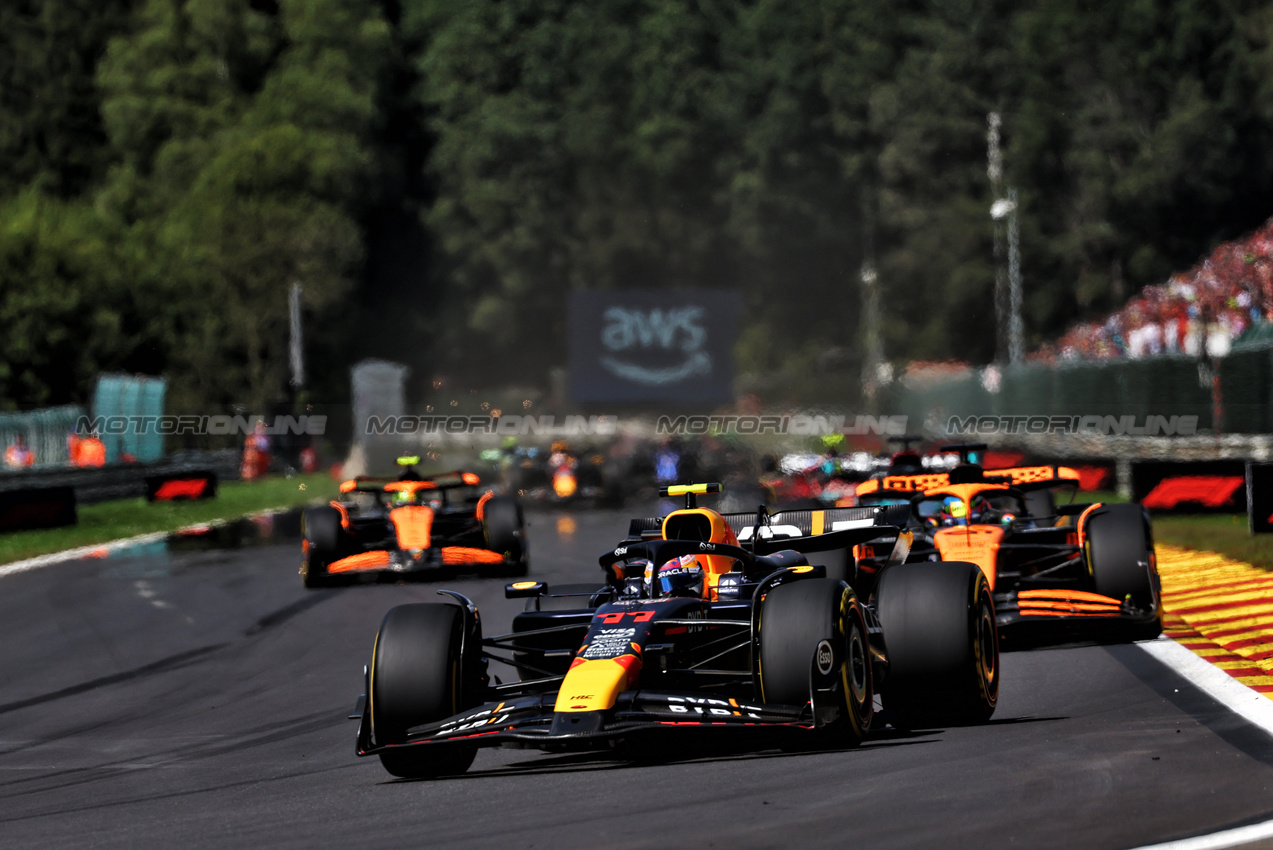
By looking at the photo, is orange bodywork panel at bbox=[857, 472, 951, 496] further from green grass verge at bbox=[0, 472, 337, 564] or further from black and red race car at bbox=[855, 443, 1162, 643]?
green grass verge at bbox=[0, 472, 337, 564]

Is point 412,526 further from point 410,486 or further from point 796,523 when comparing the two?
point 796,523

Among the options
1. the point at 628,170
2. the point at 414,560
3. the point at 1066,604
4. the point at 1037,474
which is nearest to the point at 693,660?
the point at 1066,604

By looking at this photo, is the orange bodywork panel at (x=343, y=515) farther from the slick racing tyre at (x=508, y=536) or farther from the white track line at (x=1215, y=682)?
the white track line at (x=1215, y=682)

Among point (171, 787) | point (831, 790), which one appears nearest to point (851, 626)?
point (831, 790)

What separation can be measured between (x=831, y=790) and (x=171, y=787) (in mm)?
2938

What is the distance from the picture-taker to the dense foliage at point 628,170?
55.2 meters

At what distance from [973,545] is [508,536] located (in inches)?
266

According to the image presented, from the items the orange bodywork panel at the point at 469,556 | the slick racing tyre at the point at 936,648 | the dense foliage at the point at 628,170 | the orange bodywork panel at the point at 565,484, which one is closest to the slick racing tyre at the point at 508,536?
the orange bodywork panel at the point at 469,556

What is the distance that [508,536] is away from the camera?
16719 mm

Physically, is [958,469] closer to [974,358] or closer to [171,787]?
[171,787]

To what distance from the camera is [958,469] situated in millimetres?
12195

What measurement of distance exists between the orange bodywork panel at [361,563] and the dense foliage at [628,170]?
32.6m

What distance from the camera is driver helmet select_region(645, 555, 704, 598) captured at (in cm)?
823

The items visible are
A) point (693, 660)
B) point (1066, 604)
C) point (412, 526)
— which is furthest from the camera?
point (412, 526)
